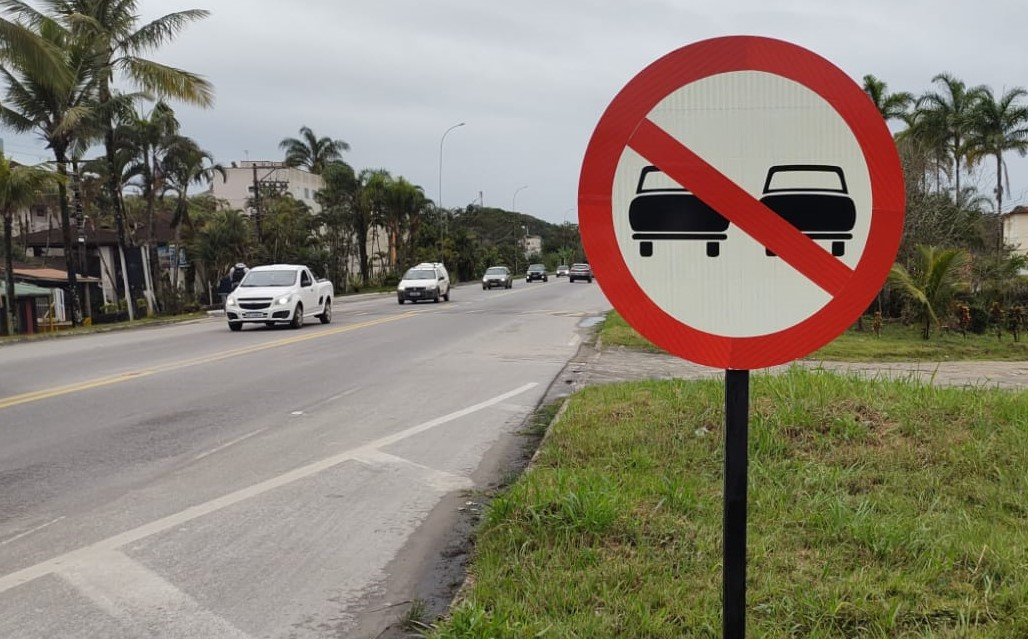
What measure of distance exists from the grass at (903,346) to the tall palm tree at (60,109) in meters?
17.7

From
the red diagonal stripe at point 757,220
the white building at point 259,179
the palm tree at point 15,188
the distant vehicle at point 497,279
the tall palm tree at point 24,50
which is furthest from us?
the white building at point 259,179

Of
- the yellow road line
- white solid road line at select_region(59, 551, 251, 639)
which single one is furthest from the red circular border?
the yellow road line

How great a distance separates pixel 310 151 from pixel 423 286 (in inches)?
1483

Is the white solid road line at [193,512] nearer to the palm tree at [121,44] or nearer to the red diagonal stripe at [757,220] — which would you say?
the red diagonal stripe at [757,220]

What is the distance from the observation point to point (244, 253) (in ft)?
137

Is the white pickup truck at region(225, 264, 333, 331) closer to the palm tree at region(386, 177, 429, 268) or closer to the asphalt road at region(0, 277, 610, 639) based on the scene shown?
the asphalt road at region(0, 277, 610, 639)

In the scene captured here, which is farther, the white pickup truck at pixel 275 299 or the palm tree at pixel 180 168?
the palm tree at pixel 180 168

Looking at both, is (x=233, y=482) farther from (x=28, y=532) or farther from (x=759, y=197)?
(x=759, y=197)

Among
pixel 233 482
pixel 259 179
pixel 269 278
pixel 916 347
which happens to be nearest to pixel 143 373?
pixel 233 482

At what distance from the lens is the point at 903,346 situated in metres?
14.6

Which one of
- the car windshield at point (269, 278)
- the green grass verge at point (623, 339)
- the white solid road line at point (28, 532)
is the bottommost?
the green grass verge at point (623, 339)

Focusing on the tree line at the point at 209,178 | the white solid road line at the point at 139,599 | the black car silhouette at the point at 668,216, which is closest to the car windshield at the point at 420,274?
the tree line at the point at 209,178

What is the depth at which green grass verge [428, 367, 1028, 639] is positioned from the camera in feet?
10.7

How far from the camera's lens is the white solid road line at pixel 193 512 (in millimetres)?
4391
